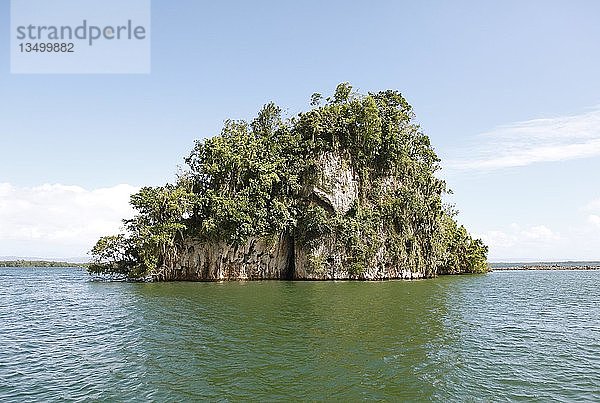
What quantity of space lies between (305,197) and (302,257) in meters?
5.87

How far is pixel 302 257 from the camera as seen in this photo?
140 ft

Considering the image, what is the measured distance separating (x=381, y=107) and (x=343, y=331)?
32193mm

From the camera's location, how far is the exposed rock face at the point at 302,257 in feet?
138

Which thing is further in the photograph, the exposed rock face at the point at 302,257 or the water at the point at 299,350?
the exposed rock face at the point at 302,257

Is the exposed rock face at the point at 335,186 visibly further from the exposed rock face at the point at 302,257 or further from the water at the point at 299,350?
the water at the point at 299,350

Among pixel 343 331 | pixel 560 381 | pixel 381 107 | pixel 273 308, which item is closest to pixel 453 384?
pixel 560 381

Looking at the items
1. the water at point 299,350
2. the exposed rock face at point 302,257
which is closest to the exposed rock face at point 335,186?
the exposed rock face at point 302,257

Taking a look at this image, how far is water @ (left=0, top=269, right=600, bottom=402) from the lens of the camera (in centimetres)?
1116

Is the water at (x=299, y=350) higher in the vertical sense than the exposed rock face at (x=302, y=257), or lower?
lower

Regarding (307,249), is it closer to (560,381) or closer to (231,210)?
(231,210)

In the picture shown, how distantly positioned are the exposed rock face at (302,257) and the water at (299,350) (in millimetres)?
15016

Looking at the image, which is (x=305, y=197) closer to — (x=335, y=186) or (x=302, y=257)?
(x=335, y=186)

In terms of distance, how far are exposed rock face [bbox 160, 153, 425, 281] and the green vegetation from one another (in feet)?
0.94

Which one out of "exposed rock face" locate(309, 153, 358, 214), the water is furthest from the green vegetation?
the water
